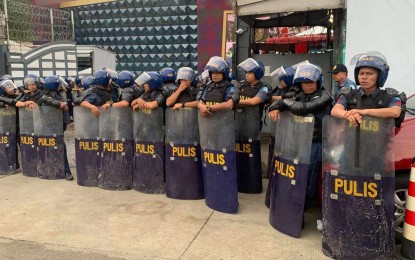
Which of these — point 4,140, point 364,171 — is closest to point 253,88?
point 364,171

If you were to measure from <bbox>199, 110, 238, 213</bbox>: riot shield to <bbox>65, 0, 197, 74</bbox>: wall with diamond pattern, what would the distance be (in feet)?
42.9

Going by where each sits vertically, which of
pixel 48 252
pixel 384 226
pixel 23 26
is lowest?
pixel 48 252

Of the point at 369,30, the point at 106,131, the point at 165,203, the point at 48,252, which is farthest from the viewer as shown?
the point at 369,30

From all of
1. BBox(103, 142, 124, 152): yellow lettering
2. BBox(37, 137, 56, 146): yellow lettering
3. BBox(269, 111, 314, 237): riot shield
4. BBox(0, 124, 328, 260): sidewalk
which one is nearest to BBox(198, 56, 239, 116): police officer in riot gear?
BBox(269, 111, 314, 237): riot shield

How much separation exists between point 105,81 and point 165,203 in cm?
222

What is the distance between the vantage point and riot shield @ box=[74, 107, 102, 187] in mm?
6035

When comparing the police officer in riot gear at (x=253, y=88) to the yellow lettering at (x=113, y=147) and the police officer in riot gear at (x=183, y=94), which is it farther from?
the yellow lettering at (x=113, y=147)

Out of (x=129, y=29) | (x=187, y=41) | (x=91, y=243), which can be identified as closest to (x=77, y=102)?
(x=91, y=243)

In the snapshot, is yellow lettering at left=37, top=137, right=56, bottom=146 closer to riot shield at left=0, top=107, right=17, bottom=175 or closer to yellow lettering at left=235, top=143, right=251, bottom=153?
riot shield at left=0, top=107, right=17, bottom=175

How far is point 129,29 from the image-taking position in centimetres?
1844

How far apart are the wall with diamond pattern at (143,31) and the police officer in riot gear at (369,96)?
14.3 m

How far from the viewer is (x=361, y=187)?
348cm

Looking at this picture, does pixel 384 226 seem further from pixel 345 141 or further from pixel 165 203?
pixel 165 203

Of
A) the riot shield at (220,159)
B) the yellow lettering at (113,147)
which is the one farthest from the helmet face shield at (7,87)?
the riot shield at (220,159)
